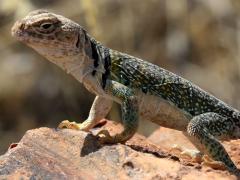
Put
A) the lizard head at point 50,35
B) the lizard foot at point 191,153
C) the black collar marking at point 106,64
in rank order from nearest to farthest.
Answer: the lizard head at point 50,35 → the lizard foot at point 191,153 → the black collar marking at point 106,64

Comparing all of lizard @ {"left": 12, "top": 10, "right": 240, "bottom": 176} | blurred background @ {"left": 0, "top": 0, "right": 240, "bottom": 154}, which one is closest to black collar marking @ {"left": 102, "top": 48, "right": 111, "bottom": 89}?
lizard @ {"left": 12, "top": 10, "right": 240, "bottom": 176}

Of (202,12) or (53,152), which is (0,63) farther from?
(53,152)

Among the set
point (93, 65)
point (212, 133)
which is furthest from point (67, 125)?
point (212, 133)

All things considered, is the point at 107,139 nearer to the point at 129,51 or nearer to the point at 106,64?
the point at 106,64

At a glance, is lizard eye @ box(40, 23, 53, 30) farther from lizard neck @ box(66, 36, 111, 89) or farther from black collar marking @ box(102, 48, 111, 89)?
black collar marking @ box(102, 48, 111, 89)

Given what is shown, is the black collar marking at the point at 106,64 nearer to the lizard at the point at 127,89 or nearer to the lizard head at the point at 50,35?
the lizard at the point at 127,89

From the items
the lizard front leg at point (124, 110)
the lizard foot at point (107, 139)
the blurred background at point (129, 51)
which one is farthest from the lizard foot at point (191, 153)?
the blurred background at point (129, 51)

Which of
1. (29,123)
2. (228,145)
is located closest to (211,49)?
(29,123)
